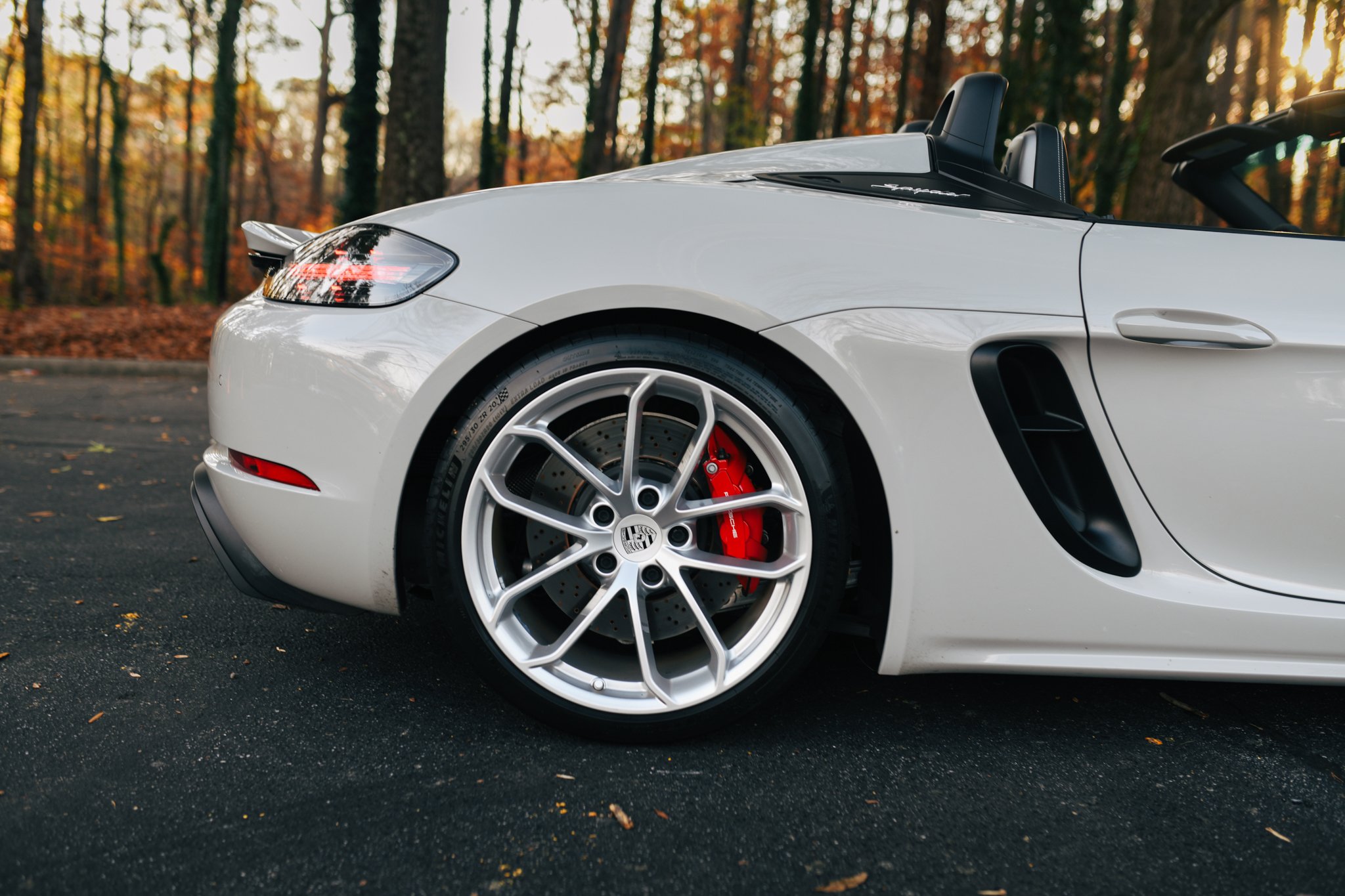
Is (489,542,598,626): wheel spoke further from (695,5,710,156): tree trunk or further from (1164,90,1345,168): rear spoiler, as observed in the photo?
(695,5,710,156): tree trunk

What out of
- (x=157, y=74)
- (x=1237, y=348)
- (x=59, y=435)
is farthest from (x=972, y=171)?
(x=157, y=74)

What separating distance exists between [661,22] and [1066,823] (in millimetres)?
20732

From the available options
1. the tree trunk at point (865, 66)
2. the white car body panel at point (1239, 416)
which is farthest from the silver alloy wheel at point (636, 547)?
the tree trunk at point (865, 66)

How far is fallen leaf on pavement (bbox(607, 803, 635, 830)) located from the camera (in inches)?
60.6

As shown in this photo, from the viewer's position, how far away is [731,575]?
5.98ft

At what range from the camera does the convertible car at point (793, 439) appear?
169 cm

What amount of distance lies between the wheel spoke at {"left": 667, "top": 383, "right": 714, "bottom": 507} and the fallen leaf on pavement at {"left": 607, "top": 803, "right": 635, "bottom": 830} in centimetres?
55

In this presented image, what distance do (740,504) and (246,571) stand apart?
3.38 ft

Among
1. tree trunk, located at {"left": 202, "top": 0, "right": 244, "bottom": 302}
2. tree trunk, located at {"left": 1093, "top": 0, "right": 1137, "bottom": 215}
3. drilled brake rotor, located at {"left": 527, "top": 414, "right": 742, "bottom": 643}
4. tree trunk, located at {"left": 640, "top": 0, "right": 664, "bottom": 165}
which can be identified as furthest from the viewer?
tree trunk, located at {"left": 640, "top": 0, "right": 664, "bottom": 165}

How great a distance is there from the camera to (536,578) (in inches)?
70.5

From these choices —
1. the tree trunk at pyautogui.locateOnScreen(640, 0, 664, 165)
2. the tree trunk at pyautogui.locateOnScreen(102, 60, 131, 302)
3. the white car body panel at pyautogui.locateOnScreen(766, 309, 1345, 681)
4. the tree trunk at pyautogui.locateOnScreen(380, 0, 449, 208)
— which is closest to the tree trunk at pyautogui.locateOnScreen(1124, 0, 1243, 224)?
the tree trunk at pyautogui.locateOnScreen(380, 0, 449, 208)

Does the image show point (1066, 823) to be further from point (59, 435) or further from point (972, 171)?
point (59, 435)

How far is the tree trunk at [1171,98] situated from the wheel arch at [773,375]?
23.4 feet

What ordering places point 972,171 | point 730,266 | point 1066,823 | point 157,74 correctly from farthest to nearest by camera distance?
point 157,74 < point 972,171 < point 730,266 < point 1066,823
